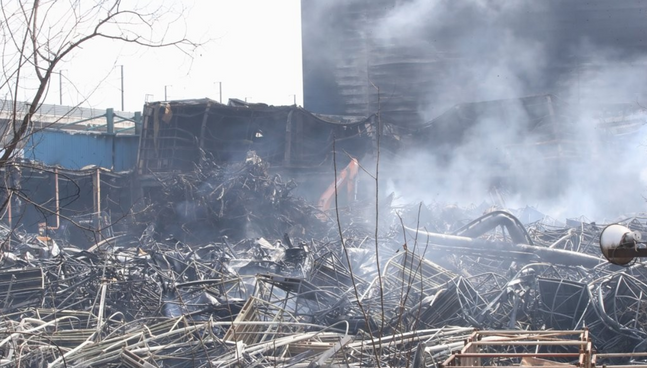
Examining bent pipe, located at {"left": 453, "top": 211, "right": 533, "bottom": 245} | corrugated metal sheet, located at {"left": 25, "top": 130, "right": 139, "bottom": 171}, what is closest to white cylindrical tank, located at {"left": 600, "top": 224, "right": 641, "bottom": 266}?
bent pipe, located at {"left": 453, "top": 211, "right": 533, "bottom": 245}

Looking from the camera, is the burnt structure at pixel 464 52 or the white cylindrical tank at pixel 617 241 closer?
the white cylindrical tank at pixel 617 241

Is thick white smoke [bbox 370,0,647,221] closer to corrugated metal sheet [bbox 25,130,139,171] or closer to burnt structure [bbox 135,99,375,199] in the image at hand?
burnt structure [bbox 135,99,375,199]

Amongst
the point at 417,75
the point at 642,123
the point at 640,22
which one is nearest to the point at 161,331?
the point at 642,123

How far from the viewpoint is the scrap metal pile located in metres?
6.07

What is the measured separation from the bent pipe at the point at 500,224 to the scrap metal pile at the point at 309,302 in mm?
25

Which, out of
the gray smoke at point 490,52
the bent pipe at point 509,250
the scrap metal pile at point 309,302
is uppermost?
the gray smoke at point 490,52

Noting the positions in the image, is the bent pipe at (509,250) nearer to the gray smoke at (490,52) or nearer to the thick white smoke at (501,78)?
the thick white smoke at (501,78)

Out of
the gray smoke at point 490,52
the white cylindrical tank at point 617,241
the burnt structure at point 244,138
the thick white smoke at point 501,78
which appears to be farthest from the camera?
the gray smoke at point 490,52

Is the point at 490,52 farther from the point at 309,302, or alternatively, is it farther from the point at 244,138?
the point at 309,302

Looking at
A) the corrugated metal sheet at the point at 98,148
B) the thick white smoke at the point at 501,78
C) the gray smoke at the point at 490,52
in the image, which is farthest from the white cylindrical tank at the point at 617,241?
the corrugated metal sheet at the point at 98,148

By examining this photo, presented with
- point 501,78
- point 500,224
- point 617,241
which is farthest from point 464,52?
point 617,241

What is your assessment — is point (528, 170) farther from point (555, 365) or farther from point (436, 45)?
point (555, 365)

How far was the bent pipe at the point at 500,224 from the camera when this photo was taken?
9.77 meters

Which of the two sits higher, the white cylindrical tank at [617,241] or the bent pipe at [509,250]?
the white cylindrical tank at [617,241]
